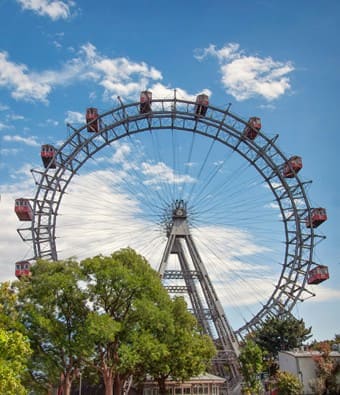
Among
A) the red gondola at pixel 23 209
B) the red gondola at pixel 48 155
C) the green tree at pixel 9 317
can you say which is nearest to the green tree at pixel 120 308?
the green tree at pixel 9 317

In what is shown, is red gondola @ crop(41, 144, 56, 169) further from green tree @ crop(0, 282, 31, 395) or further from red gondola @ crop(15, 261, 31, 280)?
green tree @ crop(0, 282, 31, 395)

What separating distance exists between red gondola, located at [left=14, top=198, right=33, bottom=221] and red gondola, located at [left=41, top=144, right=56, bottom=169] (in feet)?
13.9

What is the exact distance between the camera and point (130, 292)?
31.3 metres

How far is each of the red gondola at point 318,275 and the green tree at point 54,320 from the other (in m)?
25.0

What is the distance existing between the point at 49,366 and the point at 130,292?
660 cm

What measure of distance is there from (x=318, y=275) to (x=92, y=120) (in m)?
26.4

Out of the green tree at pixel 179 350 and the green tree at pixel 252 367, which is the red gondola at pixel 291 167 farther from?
the green tree at pixel 179 350

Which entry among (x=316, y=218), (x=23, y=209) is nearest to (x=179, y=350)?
(x=23, y=209)

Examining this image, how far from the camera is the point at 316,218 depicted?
4766 cm

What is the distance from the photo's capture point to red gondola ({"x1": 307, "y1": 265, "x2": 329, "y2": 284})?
46.1 m

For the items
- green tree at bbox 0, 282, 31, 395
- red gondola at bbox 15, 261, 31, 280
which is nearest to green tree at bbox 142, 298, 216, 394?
green tree at bbox 0, 282, 31, 395

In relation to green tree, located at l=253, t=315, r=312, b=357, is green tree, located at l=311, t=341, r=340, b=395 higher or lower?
lower

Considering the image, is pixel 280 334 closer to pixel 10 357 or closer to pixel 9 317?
pixel 9 317

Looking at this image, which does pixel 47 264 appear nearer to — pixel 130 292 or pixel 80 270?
pixel 80 270
